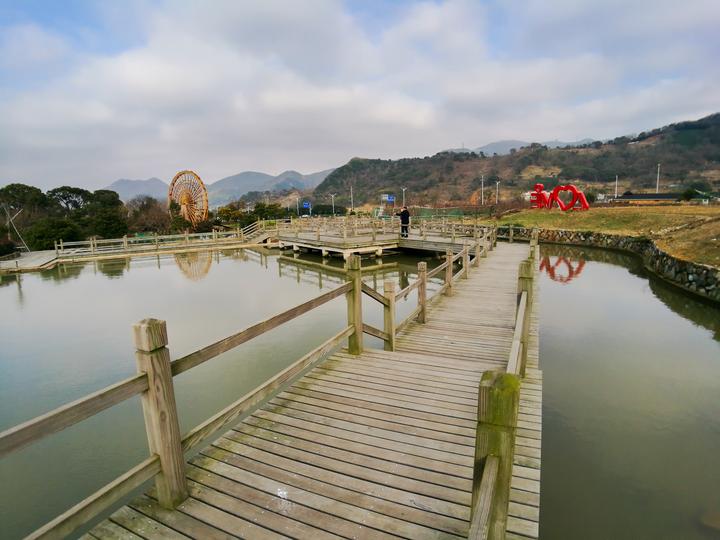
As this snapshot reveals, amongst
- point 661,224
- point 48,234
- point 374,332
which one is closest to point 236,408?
point 374,332

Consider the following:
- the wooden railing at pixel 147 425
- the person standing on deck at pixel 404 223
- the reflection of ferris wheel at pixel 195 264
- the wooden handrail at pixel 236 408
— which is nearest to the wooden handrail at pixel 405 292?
the wooden handrail at pixel 236 408

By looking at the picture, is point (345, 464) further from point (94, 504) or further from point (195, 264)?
point (195, 264)

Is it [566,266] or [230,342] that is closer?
[230,342]

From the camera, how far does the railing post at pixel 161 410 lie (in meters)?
2.34

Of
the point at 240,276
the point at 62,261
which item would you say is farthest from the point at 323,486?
the point at 62,261

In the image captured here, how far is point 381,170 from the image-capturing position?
14425 cm

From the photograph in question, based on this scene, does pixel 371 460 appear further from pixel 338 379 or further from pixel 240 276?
pixel 240 276

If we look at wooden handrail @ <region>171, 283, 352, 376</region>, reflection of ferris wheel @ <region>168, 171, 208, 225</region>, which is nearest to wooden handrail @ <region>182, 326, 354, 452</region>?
wooden handrail @ <region>171, 283, 352, 376</region>

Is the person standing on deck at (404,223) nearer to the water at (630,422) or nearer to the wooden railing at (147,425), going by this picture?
the water at (630,422)

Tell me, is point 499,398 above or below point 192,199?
below

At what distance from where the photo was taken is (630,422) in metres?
5.49

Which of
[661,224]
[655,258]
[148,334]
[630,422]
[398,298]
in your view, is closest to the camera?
[148,334]

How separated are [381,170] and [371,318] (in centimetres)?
13920

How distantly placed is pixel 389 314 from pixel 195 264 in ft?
61.4
